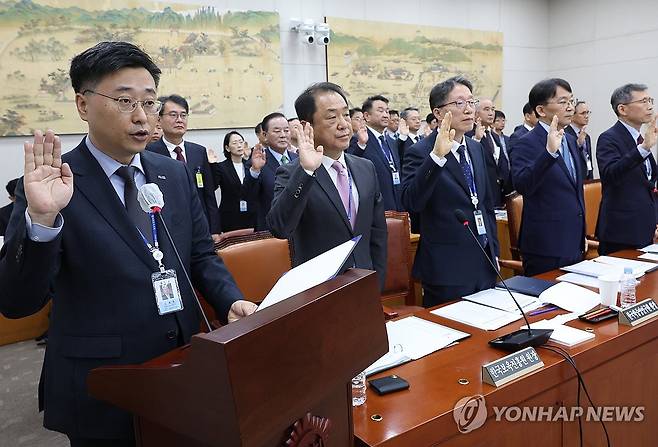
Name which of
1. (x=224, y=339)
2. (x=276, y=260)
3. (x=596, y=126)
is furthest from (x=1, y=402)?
(x=596, y=126)

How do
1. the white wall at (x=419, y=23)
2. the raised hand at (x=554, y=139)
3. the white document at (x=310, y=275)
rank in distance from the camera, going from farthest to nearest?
the white wall at (x=419, y=23)
the raised hand at (x=554, y=139)
the white document at (x=310, y=275)

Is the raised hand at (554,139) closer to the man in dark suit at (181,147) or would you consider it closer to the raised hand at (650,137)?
the raised hand at (650,137)

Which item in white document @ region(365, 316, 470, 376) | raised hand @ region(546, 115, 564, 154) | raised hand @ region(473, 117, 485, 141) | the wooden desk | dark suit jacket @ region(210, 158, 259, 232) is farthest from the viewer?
raised hand @ region(473, 117, 485, 141)

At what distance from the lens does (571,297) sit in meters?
1.99

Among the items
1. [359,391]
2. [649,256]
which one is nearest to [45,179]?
[359,391]

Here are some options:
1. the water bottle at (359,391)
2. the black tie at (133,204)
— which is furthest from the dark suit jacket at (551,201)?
the black tie at (133,204)

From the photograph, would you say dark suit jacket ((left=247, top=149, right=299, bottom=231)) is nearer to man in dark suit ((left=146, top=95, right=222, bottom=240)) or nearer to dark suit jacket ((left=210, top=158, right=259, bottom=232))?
dark suit jacket ((left=210, top=158, right=259, bottom=232))

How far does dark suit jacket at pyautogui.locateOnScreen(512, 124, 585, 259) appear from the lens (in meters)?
2.78

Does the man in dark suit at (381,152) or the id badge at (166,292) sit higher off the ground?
the man in dark suit at (381,152)

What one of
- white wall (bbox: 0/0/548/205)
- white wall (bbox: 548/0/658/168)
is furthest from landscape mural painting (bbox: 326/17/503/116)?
white wall (bbox: 548/0/658/168)

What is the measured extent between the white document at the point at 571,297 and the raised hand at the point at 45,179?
1.67m

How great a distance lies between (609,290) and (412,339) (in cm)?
79

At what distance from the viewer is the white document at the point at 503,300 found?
6.36 feet

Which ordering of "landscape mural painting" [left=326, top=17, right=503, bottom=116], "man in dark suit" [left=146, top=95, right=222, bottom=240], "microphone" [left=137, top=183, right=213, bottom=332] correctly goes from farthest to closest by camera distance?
"landscape mural painting" [left=326, top=17, right=503, bottom=116]
"man in dark suit" [left=146, top=95, right=222, bottom=240]
"microphone" [left=137, top=183, right=213, bottom=332]
